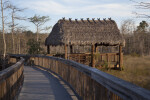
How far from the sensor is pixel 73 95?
7.24 m

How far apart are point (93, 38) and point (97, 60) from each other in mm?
2116

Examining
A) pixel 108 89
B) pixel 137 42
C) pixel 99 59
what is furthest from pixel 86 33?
pixel 137 42

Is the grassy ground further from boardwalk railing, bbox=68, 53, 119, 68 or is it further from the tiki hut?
the tiki hut

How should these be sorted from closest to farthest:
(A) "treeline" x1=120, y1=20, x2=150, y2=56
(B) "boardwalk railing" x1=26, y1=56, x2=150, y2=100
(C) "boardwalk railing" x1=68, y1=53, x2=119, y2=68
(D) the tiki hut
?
(B) "boardwalk railing" x1=26, y1=56, x2=150, y2=100 < (D) the tiki hut < (C) "boardwalk railing" x1=68, y1=53, x2=119, y2=68 < (A) "treeline" x1=120, y1=20, x2=150, y2=56

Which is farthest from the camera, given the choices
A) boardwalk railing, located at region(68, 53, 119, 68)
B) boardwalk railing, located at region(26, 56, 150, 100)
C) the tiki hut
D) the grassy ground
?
boardwalk railing, located at region(68, 53, 119, 68)

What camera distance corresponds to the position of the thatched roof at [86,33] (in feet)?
69.0

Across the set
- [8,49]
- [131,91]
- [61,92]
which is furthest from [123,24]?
[131,91]

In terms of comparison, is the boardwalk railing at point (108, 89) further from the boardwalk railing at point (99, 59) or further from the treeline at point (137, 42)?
the treeline at point (137, 42)

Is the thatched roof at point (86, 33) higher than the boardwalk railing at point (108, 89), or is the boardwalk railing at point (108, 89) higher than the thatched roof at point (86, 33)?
the thatched roof at point (86, 33)

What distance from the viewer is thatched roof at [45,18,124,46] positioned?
21.0 m

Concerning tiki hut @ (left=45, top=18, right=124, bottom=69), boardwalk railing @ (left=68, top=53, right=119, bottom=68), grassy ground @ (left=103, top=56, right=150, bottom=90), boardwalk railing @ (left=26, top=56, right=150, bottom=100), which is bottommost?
grassy ground @ (left=103, top=56, right=150, bottom=90)

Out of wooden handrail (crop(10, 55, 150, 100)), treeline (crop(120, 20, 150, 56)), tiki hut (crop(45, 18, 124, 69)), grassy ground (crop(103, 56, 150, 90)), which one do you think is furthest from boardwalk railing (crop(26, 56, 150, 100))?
treeline (crop(120, 20, 150, 56))

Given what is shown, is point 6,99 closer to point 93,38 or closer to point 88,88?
point 88,88

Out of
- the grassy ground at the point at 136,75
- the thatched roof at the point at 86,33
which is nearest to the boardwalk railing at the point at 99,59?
the grassy ground at the point at 136,75
